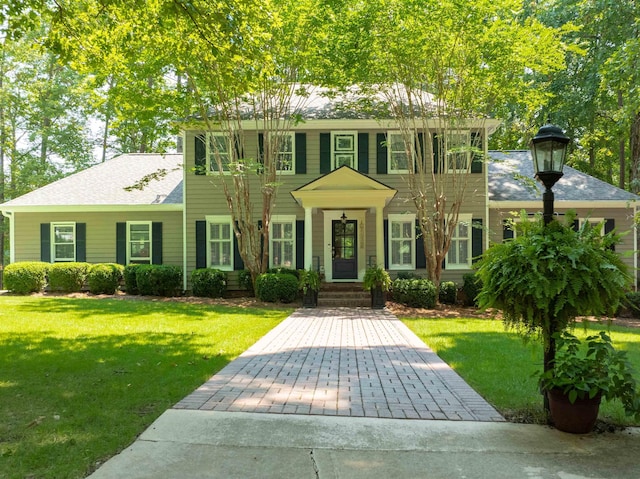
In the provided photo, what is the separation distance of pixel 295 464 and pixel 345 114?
45.1ft

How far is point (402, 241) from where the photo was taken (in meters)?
15.7

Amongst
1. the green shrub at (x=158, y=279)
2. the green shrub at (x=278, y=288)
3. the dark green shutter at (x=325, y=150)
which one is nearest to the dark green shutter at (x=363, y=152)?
the dark green shutter at (x=325, y=150)

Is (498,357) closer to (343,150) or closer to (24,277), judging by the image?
(343,150)

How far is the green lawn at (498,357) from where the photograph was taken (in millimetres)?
4561

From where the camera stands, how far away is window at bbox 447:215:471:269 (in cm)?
1565

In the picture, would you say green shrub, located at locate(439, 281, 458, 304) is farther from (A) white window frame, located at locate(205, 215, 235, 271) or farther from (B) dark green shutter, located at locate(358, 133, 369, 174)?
(A) white window frame, located at locate(205, 215, 235, 271)

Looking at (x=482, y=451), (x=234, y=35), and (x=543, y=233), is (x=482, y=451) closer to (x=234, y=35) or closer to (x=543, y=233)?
(x=543, y=233)

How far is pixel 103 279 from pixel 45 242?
10.8 feet

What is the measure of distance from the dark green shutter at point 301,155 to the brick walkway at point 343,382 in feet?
26.9

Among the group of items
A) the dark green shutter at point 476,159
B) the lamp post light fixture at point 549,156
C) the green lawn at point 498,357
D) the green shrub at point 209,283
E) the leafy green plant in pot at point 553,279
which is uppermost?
the dark green shutter at point 476,159

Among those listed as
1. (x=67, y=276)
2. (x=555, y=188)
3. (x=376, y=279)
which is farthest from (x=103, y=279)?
(x=555, y=188)

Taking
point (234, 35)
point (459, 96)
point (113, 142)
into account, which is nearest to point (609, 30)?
point (459, 96)

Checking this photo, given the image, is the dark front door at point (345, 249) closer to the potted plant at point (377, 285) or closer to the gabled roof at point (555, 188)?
the potted plant at point (377, 285)

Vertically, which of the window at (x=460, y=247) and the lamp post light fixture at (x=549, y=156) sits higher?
the lamp post light fixture at (x=549, y=156)
